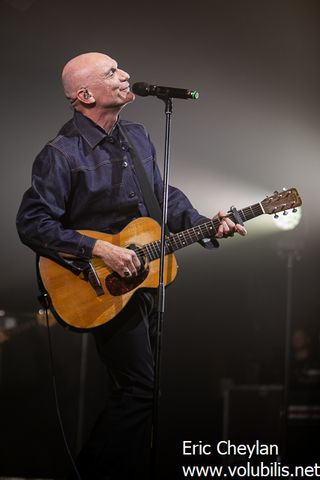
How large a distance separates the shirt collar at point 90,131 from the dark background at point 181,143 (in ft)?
3.82

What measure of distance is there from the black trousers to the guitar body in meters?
0.06

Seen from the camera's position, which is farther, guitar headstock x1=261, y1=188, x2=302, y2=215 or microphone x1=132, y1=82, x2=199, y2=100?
guitar headstock x1=261, y1=188, x2=302, y2=215

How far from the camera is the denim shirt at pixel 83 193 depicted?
3.00 metres

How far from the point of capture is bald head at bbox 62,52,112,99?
128 inches

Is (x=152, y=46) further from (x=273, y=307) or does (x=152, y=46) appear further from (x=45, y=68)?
(x=273, y=307)

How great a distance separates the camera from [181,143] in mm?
4570

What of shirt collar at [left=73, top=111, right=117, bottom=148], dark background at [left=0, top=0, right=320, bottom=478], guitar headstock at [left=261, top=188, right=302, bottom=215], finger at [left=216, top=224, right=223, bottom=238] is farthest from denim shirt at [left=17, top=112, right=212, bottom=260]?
dark background at [left=0, top=0, right=320, bottom=478]

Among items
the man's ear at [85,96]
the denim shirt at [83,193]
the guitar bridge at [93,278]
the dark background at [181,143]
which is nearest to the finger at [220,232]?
the denim shirt at [83,193]

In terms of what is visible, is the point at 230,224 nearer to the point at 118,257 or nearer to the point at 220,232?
the point at 220,232

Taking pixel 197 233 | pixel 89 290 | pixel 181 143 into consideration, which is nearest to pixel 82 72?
pixel 197 233

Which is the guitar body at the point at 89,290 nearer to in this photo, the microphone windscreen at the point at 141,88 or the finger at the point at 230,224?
the finger at the point at 230,224

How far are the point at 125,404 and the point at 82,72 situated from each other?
1.58 m

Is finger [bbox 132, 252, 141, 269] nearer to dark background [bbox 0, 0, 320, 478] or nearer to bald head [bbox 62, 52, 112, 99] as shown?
bald head [bbox 62, 52, 112, 99]

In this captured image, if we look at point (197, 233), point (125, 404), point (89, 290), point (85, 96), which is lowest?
point (125, 404)
